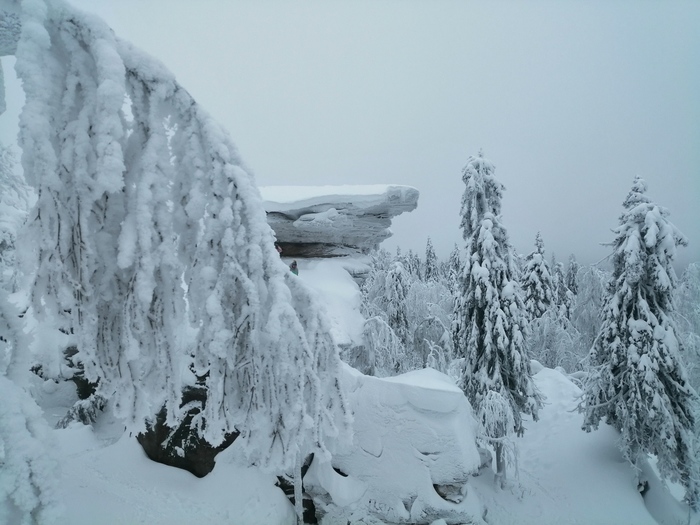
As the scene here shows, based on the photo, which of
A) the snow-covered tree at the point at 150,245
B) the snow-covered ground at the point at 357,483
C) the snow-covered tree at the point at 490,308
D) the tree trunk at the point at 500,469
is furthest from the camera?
the snow-covered tree at the point at 490,308

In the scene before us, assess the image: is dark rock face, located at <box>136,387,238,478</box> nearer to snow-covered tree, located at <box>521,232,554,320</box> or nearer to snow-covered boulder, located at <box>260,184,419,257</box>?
snow-covered boulder, located at <box>260,184,419,257</box>

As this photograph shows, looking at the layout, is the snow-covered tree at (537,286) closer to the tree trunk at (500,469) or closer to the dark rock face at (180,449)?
the tree trunk at (500,469)

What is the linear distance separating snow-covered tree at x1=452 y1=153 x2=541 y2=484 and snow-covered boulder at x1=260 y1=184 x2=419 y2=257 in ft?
9.52

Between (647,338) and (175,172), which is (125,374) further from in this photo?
(647,338)

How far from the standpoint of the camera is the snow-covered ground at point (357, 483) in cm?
559

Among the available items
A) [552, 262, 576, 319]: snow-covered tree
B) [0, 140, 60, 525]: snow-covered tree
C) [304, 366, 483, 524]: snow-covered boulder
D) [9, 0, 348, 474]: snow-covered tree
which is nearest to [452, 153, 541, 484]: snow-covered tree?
[304, 366, 483, 524]: snow-covered boulder

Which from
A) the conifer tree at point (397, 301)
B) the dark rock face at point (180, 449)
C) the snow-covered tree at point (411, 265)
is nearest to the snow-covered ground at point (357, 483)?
the dark rock face at point (180, 449)

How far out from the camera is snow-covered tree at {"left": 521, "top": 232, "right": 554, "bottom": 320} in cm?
2202

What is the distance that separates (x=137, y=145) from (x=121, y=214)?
1.42 feet

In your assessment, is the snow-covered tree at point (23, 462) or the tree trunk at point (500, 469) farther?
the tree trunk at point (500, 469)

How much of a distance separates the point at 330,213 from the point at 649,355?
1182 centimetres

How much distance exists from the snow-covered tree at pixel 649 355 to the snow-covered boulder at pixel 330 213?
7471 millimetres

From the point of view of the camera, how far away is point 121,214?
188 cm

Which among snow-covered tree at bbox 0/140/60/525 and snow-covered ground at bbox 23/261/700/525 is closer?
snow-covered tree at bbox 0/140/60/525
